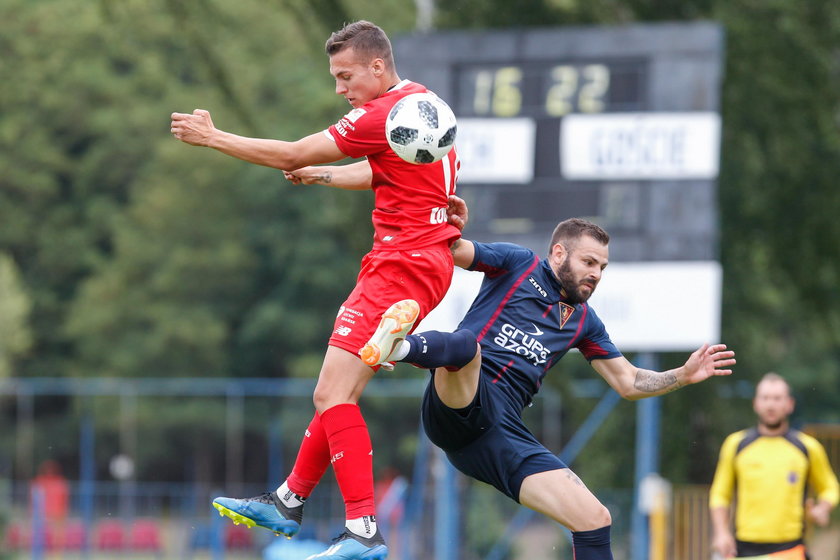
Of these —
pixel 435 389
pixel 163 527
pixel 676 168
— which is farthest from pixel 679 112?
pixel 163 527

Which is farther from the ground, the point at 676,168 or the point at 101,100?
the point at 101,100

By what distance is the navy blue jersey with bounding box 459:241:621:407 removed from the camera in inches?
238

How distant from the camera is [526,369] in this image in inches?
239

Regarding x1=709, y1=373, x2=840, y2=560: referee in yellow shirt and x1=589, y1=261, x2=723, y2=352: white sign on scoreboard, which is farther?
x1=589, y1=261, x2=723, y2=352: white sign on scoreboard

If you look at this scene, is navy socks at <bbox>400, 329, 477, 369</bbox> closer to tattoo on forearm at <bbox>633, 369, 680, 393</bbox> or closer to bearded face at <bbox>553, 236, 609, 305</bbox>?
bearded face at <bbox>553, 236, 609, 305</bbox>

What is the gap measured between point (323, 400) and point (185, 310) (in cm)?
2747

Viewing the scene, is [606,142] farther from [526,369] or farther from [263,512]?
[263,512]

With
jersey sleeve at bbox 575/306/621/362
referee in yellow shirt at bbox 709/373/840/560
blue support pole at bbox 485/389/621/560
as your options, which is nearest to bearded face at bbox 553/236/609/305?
jersey sleeve at bbox 575/306/621/362

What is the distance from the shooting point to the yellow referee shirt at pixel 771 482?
27.6 feet

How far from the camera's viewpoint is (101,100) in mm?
34875

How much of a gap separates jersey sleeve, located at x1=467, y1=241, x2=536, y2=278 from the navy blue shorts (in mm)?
505

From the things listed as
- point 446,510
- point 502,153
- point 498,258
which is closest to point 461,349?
point 498,258

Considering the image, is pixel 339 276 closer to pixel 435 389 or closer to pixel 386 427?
pixel 386 427

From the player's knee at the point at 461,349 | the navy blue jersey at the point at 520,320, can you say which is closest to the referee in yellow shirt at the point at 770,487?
the navy blue jersey at the point at 520,320
